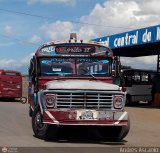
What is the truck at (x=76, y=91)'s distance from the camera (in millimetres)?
11055

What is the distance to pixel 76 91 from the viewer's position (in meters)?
11.2

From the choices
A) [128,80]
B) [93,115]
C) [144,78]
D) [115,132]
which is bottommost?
[115,132]

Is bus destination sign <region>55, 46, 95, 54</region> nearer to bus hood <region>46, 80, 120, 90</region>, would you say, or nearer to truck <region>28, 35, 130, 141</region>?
truck <region>28, 35, 130, 141</region>

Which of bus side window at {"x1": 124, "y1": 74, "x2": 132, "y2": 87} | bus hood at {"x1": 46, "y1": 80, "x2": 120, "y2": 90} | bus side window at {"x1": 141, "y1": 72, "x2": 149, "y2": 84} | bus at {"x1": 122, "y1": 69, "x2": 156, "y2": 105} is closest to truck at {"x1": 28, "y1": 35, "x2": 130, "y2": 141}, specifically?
bus hood at {"x1": 46, "y1": 80, "x2": 120, "y2": 90}

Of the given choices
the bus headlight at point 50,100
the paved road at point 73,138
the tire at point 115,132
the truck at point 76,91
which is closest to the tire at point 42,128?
the truck at point 76,91

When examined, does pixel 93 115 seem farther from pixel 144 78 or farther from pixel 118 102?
pixel 144 78

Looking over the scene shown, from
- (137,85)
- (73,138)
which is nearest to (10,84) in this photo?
(137,85)

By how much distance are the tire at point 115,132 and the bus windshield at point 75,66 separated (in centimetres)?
161

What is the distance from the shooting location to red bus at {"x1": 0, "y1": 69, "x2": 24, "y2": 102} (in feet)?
101

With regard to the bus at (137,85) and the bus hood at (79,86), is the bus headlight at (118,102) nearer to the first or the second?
the bus hood at (79,86)

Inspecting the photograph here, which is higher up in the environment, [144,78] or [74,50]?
[74,50]

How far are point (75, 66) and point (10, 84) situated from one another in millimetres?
18681

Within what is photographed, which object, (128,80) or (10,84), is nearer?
(128,80)

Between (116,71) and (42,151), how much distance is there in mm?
3839
